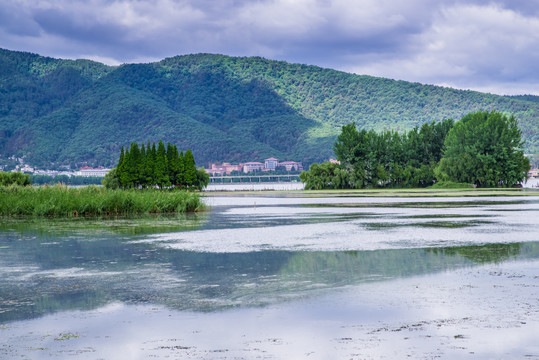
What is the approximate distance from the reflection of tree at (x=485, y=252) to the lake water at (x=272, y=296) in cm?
3

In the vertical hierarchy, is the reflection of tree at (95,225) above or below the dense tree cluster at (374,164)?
below

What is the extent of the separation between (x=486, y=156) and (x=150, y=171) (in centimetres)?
4498

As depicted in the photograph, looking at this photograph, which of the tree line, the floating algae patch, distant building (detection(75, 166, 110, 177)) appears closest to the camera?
the floating algae patch

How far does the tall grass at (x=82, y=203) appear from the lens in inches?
1439

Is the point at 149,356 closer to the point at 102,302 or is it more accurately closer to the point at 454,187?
the point at 102,302

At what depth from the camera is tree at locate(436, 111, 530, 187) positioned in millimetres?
85938

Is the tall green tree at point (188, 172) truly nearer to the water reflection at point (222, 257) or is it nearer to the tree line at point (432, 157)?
the tree line at point (432, 157)

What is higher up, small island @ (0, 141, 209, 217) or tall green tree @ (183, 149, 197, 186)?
tall green tree @ (183, 149, 197, 186)

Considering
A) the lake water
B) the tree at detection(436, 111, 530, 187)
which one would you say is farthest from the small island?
the tree at detection(436, 111, 530, 187)

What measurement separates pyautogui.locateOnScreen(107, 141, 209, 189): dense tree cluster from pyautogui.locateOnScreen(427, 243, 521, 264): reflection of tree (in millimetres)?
47905

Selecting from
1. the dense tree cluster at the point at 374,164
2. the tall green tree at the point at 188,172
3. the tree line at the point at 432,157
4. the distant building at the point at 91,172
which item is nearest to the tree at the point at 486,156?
the tree line at the point at 432,157

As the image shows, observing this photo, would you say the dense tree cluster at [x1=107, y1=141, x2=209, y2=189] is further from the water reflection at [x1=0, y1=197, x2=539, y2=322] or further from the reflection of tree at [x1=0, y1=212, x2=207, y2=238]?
the water reflection at [x1=0, y1=197, x2=539, y2=322]

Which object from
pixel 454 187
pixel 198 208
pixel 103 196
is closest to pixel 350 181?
pixel 454 187

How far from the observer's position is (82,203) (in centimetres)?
3666
